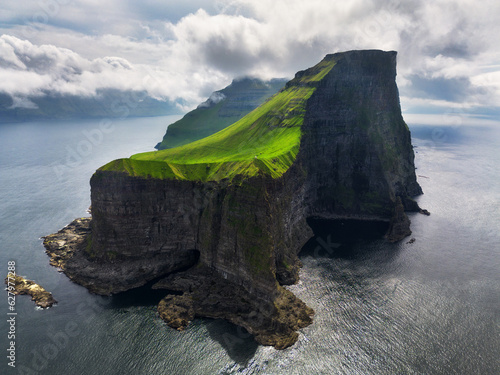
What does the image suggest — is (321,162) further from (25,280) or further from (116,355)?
(25,280)

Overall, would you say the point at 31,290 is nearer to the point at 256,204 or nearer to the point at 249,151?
the point at 256,204

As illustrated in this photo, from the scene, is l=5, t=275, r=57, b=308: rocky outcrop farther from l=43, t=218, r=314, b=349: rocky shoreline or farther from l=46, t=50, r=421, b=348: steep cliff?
l=46, t=50, r=421, b=348: steep cliff

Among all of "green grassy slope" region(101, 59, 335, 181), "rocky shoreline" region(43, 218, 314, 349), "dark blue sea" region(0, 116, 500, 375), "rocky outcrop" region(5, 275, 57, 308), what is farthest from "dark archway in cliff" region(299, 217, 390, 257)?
"rocky outcrop" region(5, 275, 57, 308)

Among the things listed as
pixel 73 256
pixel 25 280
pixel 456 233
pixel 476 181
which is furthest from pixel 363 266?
pixel 476 181

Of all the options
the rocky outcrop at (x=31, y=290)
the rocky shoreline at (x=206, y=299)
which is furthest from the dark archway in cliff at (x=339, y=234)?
the rocky outcrop at (x=31, y=290)

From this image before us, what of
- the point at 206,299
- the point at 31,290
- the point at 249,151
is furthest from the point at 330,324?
the point at 31,290

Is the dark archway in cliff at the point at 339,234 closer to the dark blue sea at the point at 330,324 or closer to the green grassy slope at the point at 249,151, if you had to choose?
the dark blue sea at the point at 330,324
